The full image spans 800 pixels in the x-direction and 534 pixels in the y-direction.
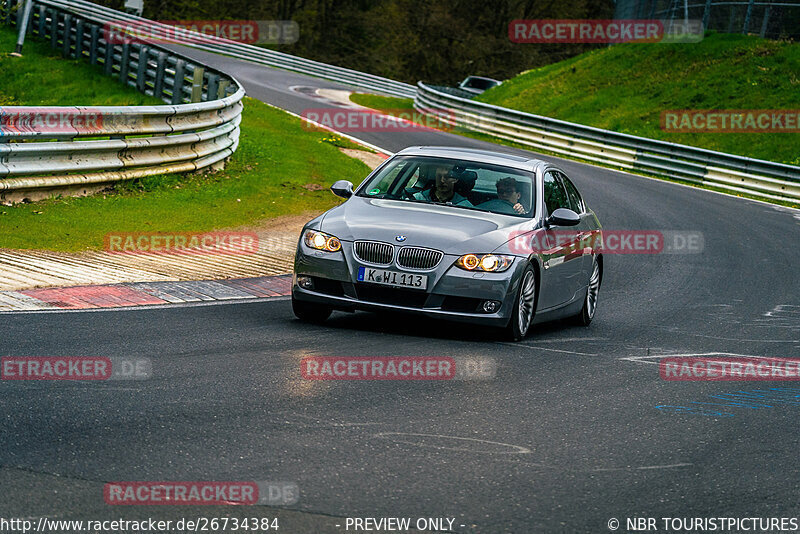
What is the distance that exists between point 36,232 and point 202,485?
27.3 feet

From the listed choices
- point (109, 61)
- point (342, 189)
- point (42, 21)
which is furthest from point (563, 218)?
point (42, 21)

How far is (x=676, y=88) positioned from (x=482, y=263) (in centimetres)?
3138

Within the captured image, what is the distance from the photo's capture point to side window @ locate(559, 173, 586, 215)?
37.4 ft

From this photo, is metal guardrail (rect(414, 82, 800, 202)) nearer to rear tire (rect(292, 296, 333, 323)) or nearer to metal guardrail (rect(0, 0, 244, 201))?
metal guardrail (rect(0, 0, 244, 201))

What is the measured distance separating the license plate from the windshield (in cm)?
133

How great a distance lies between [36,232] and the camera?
41.2 ft

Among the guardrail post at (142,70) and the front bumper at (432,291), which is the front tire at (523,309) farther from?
the guardrail post at (142,70)

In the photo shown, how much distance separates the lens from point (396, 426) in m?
6.28

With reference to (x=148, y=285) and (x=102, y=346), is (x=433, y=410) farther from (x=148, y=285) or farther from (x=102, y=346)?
(x=148, y=285)

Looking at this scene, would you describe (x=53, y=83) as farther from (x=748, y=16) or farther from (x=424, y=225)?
(x=424, y=225)

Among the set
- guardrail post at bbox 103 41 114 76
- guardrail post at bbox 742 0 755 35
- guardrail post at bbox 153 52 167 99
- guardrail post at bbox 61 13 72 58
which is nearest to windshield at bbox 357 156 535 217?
guardrail post at bbox 153 52 167 99

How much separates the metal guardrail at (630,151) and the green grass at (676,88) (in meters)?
3.38

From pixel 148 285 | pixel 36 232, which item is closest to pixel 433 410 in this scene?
pixel 148 285

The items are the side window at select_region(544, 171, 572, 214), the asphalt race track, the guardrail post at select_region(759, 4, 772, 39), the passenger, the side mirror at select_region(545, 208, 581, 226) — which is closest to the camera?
the asphalt race track
